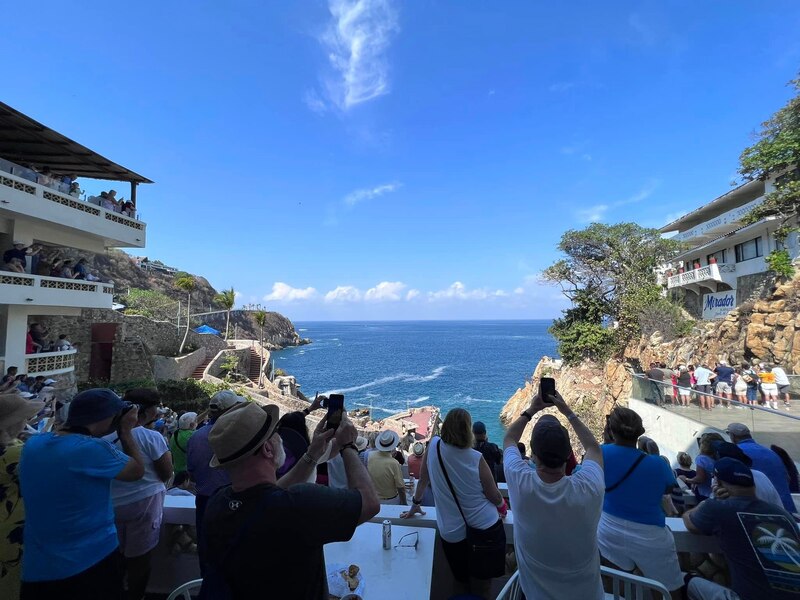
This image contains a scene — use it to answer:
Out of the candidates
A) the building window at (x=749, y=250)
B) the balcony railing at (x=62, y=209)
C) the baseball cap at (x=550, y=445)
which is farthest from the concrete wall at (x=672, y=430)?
the balcony railing at (x=62, y=209)

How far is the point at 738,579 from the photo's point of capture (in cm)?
242

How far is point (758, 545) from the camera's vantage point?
93.0 inches

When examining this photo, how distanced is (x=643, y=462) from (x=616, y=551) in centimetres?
66

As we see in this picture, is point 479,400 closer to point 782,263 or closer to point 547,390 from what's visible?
point 782,263

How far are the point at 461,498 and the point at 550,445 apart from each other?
1.04m

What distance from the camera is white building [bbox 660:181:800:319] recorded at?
21.2 metres

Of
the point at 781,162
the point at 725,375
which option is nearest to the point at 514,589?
the point at 725,375

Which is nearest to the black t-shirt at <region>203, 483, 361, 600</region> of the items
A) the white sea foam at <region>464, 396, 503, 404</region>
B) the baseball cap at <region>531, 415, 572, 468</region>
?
the baseball cap at <region>531, 415, 572, 468</region>

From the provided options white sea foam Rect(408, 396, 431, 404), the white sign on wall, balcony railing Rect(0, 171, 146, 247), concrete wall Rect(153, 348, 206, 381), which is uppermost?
balcony railing Rect(0, 171, 146, 247)

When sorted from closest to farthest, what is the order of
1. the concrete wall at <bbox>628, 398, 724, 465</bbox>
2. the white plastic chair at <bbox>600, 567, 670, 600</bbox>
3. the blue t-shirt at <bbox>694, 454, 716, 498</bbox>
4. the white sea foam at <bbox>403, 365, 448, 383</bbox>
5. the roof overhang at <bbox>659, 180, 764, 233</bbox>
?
the white plastic chair at <bbox>600, 567, 670, 600</bbox>, the blue t-shirt at <bbox>694, 454, 716, 498</bbox>, the concrete wall at <bbox>628, 398, 724, 465</bbox>, the roof overhang at <bbox>659, 180, 764, 233</bbox>, the white sea foam at <bbox>403, 365, 448, 383</bbox>

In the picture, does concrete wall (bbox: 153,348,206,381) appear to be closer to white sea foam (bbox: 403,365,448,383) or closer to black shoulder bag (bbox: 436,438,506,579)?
black shoulder bag (bbox: 436,438,506,579)

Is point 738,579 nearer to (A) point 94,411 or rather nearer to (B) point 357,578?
(B) point 357,578

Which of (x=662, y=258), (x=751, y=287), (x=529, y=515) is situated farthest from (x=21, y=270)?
(x=662, y=258)

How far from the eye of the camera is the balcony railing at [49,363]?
1249 cm
